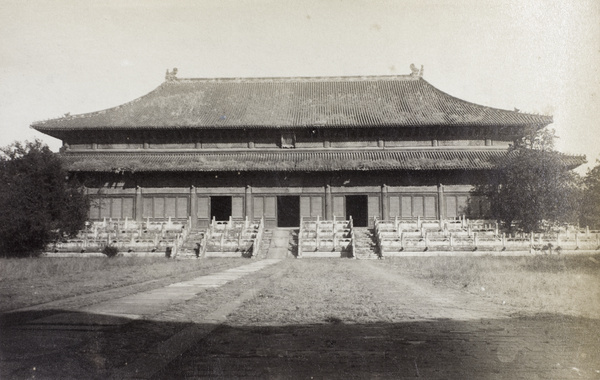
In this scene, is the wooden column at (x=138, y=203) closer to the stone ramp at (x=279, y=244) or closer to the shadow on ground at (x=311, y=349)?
the stone ramp at (x=279, y=244)

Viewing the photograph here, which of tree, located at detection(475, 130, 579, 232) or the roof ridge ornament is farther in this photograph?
the roof ridge ornament

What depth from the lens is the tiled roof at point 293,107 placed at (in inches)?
1106

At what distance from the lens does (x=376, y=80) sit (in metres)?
33.7

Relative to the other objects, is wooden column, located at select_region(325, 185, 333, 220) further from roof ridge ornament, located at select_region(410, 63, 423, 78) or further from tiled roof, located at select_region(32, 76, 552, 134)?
roof ridge ornament, located at select_region(410, 63, 423, 78)

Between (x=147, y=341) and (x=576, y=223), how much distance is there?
78.9ft

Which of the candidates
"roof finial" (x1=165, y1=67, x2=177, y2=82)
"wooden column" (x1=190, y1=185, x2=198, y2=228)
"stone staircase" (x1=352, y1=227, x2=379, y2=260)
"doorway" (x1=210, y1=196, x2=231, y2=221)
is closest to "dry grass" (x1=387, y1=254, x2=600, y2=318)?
"stone staircase" (x1=352, y1=227, x2=379, y2=260)

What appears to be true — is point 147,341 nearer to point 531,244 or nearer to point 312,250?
point 312,250

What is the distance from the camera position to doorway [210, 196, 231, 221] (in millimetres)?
31688

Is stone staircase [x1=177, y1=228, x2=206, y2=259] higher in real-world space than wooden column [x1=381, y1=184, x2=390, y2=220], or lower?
lower

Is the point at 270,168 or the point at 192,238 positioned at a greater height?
the point at 270,168

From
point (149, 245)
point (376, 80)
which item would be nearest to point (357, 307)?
point (149, 245)

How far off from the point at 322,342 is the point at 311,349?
298 mm

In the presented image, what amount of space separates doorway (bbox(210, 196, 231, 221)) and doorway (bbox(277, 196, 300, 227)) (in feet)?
12.0

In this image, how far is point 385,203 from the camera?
87.0 ft
